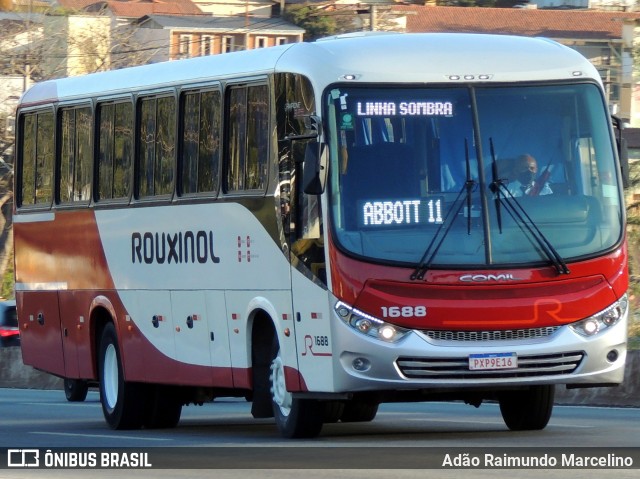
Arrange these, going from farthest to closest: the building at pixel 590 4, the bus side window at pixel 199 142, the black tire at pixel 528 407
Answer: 1. the building at pixel 590 4
2. the bus side window at pixel 199 142
3. the black tire at pixel 528 407

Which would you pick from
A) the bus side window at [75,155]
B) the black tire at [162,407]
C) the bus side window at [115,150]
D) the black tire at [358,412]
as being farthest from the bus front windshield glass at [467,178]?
the bus side window at [75,155]

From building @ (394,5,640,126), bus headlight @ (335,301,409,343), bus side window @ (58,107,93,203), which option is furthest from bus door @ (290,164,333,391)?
building @ (394,5,640,126)

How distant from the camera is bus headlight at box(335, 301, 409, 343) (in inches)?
543

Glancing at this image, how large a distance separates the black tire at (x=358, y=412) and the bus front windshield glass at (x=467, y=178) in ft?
12.8

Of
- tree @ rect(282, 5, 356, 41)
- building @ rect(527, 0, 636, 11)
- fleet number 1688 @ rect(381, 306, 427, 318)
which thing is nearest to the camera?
fleet number 1688 @ rect(381, 306, 427, 318)

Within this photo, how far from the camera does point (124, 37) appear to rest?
57.8 m

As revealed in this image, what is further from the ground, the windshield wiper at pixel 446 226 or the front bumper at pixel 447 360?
the windshield wiper at pixel 446 226

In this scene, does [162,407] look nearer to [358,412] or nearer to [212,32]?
[358,412]

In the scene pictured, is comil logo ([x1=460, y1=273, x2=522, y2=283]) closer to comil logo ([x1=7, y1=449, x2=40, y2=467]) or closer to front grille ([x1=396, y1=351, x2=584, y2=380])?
front grille ([x1=396, y1=351, x2=584, y2=380])

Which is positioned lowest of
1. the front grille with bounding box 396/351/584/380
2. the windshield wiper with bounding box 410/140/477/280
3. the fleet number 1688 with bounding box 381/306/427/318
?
the front grille with bounding box 396/351/584/380

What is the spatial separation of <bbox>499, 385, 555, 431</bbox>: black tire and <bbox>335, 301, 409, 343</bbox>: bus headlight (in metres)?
1.72

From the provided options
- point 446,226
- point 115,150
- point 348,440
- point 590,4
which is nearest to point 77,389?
point 115,150

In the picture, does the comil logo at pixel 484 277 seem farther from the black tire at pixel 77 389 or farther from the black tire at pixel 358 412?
the black tire at pixel 77 389

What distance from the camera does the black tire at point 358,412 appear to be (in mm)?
17609
